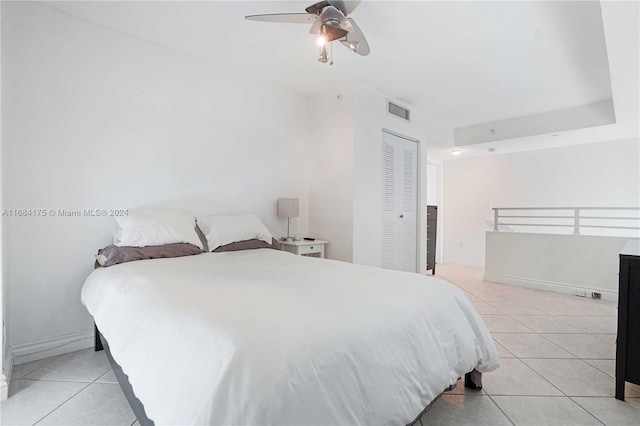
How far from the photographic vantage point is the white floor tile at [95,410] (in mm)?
1545

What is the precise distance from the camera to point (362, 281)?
5.37ft

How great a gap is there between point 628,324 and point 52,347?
3.74m

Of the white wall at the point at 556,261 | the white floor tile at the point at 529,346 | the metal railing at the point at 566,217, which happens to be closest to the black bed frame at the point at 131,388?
the white floor tile at the point at 529,346

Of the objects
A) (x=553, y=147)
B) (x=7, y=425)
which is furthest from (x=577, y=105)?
(x=7, y=425)

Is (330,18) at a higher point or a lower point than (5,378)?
higher

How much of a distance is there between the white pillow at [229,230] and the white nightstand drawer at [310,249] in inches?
20.5

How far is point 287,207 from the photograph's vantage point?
344 cm

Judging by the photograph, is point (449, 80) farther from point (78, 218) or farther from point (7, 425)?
point (7, 425)

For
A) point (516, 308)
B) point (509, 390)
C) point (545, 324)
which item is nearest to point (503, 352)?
point (509, 390)

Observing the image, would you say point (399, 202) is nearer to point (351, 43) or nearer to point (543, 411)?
point (351, 43)

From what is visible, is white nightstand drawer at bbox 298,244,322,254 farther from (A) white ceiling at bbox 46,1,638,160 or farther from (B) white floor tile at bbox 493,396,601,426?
(B) white floor tile at bbox 493,396,601,426

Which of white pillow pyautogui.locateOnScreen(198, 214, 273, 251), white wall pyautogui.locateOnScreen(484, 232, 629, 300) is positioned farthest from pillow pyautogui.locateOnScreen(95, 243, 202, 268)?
white wall pyautogui.locateOnScreen(484, 232, 629, 300)

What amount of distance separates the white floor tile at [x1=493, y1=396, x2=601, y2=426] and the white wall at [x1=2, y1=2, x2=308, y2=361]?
274cm

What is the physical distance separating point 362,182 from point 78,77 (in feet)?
8.93
